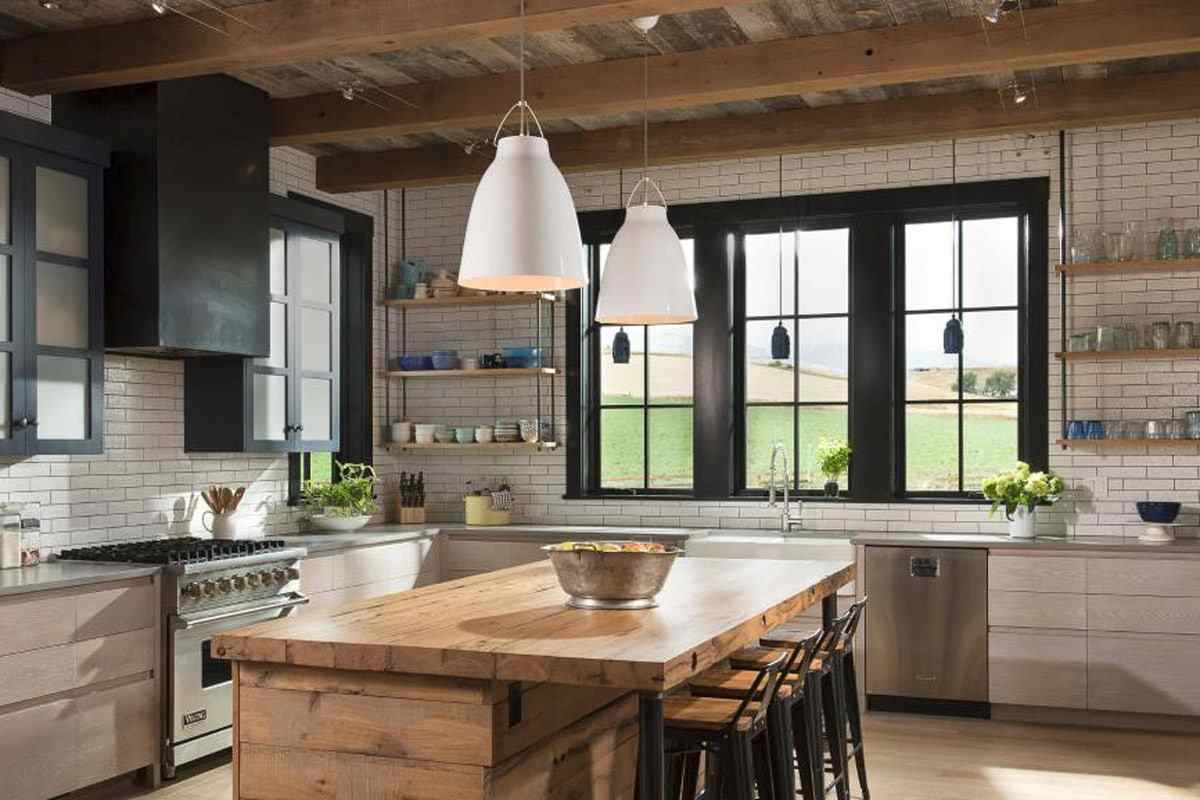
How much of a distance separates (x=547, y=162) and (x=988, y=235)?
465 cm

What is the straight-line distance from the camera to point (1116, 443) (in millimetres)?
7152

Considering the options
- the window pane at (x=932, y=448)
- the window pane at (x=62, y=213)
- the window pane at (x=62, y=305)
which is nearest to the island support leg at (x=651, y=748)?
the window pane at (x=62, y=305)

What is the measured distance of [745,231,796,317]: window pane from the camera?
8.14 meters

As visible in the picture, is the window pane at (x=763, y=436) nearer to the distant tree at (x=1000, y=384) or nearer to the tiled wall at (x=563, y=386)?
the tiled wall at (x=563, y=386)

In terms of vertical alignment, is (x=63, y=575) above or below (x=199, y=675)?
above

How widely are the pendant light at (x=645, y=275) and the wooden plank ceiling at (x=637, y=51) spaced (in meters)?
0.81

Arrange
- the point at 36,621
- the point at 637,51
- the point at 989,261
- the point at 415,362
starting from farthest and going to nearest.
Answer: the point at 415,362, the point at 989,261, the point at 637,51, the point at 36,621

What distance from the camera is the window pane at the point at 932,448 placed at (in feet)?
25.5

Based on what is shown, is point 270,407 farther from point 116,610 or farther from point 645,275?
point 645,275

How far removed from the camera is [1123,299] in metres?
7.32

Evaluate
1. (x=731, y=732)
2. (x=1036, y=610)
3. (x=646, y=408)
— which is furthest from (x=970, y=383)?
(x=731, y=732)

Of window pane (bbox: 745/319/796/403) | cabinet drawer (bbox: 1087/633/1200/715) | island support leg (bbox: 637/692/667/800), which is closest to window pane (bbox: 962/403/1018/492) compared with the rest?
window pane (bbox: 745/319/796/403)

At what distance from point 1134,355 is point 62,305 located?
544 centimetres

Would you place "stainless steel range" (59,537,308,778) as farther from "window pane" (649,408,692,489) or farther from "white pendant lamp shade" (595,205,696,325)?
"window pane" (649,408,692,489)
